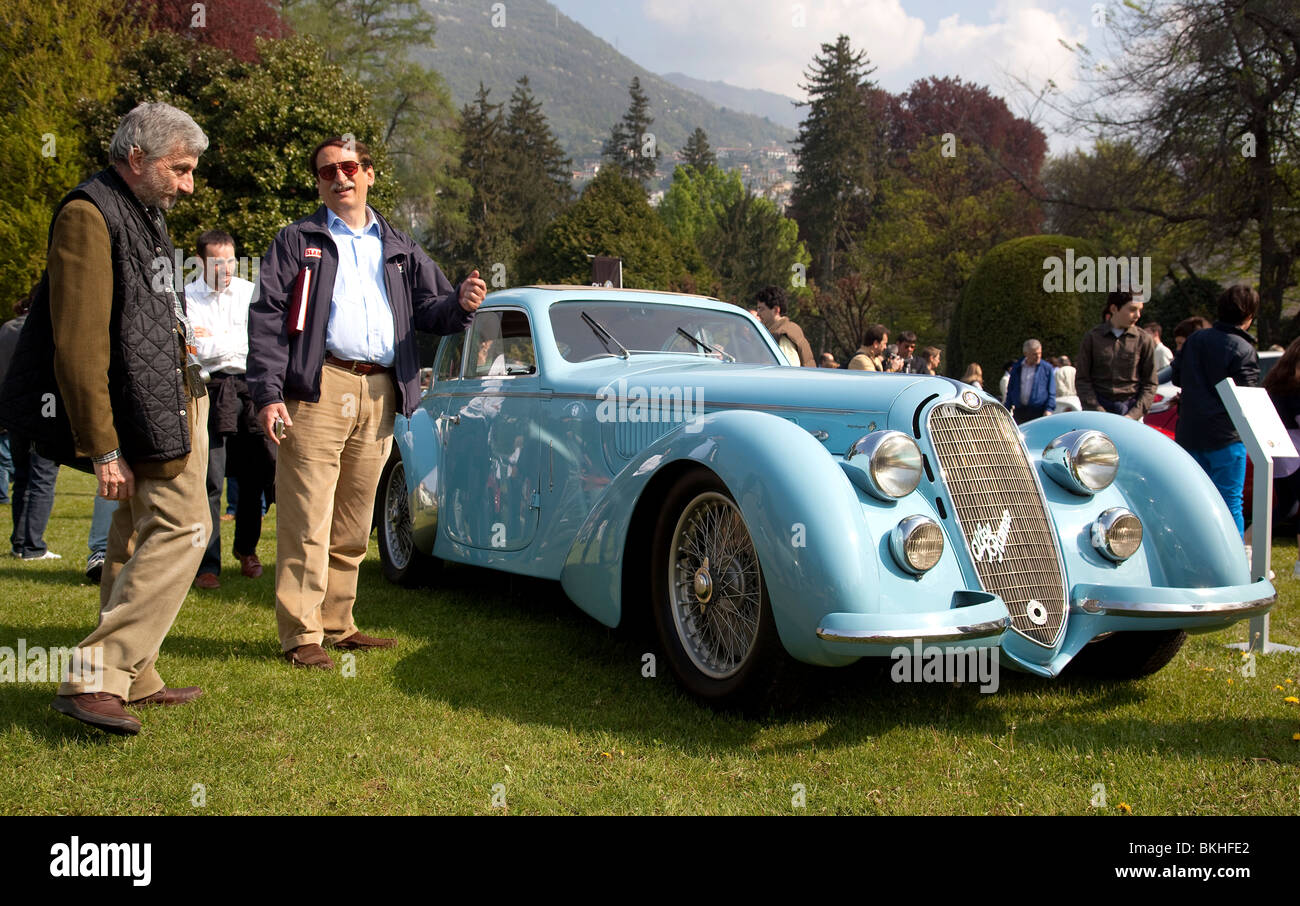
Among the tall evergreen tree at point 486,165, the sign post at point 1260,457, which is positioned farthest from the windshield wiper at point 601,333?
the tall evergreen tree at point 486,165

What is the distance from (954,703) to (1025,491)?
0.88 meters

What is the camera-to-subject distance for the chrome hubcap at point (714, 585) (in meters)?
3.64

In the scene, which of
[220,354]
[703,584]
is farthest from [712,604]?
[220,354]

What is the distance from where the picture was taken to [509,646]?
4754 millimetres

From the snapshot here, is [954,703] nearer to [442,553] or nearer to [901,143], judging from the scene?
[442,553]

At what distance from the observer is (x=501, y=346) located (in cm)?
562

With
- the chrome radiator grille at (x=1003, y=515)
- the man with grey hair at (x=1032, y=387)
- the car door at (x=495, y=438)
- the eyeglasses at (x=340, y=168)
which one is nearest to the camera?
the chrome radiator grille at (x=1003, y=515)

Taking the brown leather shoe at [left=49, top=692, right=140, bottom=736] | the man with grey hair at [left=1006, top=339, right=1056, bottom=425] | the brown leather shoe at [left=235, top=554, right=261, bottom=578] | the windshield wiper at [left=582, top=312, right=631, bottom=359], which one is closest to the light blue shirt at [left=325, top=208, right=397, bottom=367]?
the windshield wiper at [left=582, top=312, right=631, bottom=359]

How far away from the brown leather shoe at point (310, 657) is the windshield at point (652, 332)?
6.19 ft

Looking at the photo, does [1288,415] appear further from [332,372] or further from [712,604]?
[332,372]

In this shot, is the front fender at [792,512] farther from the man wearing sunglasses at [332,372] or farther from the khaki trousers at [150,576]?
the khaki trousers at [150,576]

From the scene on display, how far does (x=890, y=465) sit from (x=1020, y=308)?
639 inches

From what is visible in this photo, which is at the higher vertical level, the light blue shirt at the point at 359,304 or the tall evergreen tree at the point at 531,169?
the tall evergreen tree at the point at 531,169

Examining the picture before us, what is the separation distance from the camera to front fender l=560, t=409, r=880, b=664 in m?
3.21
